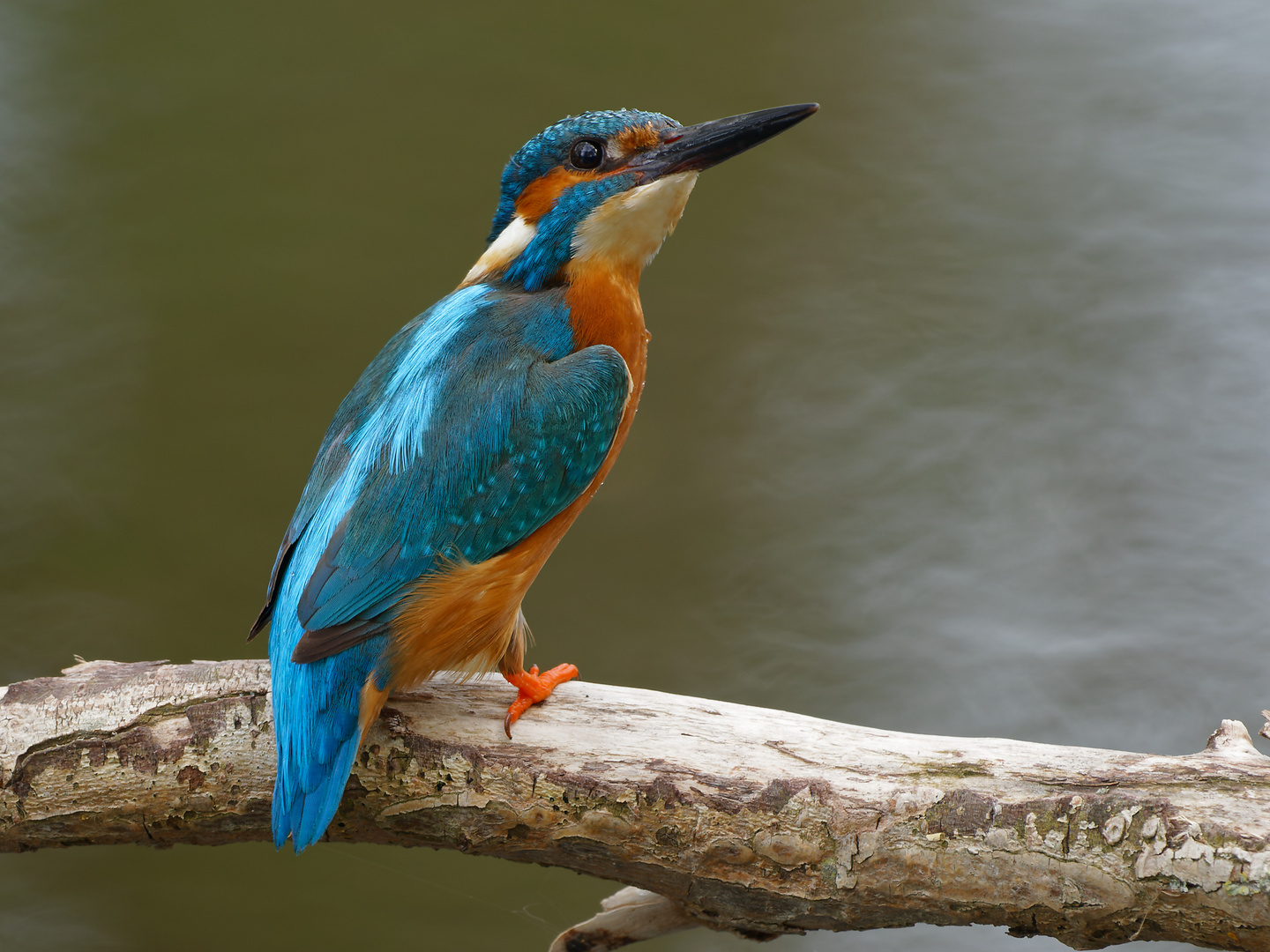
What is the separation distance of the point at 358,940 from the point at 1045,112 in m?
4.82

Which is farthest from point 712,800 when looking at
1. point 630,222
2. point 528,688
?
point 630,222

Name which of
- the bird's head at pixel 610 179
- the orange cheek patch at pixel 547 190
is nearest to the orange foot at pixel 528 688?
the bird's head at pixel 610 179

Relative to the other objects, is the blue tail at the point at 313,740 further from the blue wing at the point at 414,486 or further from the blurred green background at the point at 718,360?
the blurred green background at the point at 718,360

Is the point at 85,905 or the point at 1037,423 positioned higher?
the point at 1037,423

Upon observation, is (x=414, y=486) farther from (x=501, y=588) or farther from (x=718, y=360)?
(x=718, y=360)

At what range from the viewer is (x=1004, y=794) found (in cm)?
161

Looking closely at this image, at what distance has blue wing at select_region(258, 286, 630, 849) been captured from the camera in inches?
64.1

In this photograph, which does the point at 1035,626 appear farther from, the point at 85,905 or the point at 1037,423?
the point at 85,905

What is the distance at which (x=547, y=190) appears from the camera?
194cm

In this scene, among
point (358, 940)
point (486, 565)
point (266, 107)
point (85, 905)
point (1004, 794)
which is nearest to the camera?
point (1004, 794)

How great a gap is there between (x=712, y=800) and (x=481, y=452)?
62 centimetres

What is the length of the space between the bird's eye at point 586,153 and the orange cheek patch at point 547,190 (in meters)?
0.01

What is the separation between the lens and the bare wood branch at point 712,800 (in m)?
1.52

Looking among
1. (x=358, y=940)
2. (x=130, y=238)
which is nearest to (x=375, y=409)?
(x=358, y=940)
